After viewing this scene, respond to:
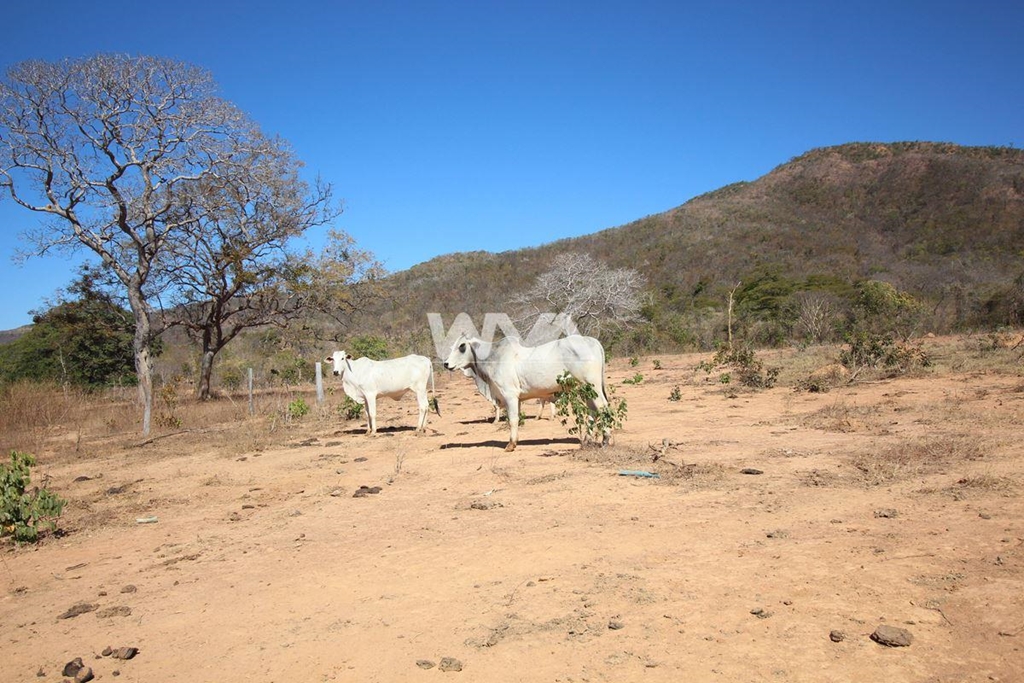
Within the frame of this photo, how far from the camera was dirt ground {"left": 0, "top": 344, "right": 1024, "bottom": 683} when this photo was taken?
3660 mm

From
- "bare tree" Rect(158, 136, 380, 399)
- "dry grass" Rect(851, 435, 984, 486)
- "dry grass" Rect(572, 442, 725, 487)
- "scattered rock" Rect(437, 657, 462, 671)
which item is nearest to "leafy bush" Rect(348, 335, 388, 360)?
"bare tree" Rect(158, 136, 380, 399)

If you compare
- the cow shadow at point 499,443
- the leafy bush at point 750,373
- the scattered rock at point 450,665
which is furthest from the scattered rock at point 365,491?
the leafy bush at point 750,373

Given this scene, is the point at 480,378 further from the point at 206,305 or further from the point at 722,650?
the point at 206,305

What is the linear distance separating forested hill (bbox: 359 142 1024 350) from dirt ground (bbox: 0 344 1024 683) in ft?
79.8

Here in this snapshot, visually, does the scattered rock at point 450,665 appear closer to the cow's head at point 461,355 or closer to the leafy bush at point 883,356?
the cow's head at point 461,355

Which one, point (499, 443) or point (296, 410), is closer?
point (499, 443)

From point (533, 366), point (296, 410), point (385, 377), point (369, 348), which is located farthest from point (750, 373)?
point (369, 348)

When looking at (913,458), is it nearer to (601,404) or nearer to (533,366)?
(601,404)

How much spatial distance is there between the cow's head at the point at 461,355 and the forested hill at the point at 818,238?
21768mm

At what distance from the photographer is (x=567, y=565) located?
16.2ft

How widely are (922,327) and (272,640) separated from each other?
83.6ft

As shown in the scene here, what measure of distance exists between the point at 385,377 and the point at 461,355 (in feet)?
9.15

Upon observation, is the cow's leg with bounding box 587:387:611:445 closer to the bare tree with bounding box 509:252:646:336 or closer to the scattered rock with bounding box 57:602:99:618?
the scattered rock with bounding box 57:602:99:618

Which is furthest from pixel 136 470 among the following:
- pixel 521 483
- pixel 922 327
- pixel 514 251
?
pixel 514 251
